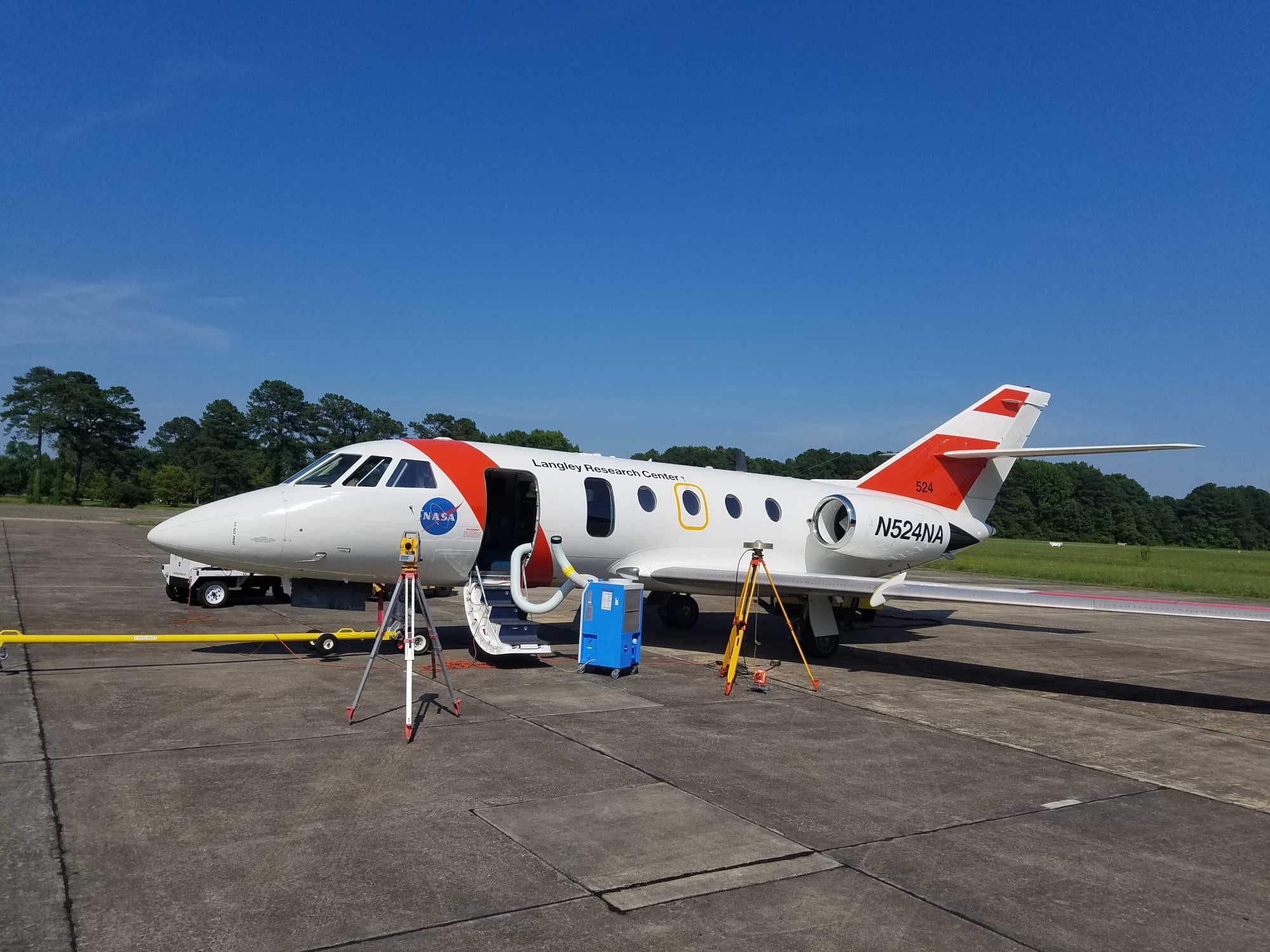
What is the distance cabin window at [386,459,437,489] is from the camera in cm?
1229

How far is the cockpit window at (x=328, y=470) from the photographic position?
12.0 metres

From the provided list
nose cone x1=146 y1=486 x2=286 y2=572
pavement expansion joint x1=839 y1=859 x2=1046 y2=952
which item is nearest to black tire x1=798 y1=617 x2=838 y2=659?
nose cone x1=146 y1=486 x2=286 y2=572

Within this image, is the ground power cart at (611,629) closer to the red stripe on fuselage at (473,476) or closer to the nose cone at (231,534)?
the red stripe on fuselage at (473,476)

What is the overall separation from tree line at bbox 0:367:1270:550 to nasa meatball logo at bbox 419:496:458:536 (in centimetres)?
6151

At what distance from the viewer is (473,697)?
9.98 metres

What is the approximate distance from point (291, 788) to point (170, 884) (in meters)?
1.68

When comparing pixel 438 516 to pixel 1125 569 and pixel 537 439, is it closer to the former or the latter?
pixel 1125 569

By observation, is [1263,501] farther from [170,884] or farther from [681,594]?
[170,884]

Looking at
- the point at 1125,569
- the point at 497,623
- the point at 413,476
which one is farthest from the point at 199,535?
the point at 1125,569

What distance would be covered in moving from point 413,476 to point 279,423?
8792cm

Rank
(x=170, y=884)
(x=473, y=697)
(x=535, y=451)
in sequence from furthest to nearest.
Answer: (x=535, y=451) → (x=473, y=697) → (x=170, y=884)

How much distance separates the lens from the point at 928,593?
41.4 feet

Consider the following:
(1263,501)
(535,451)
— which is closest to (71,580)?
(535,451)

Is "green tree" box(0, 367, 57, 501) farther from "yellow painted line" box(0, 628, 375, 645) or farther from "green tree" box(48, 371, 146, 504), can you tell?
"yellow painted line" box(0, 628, 375, 645)
